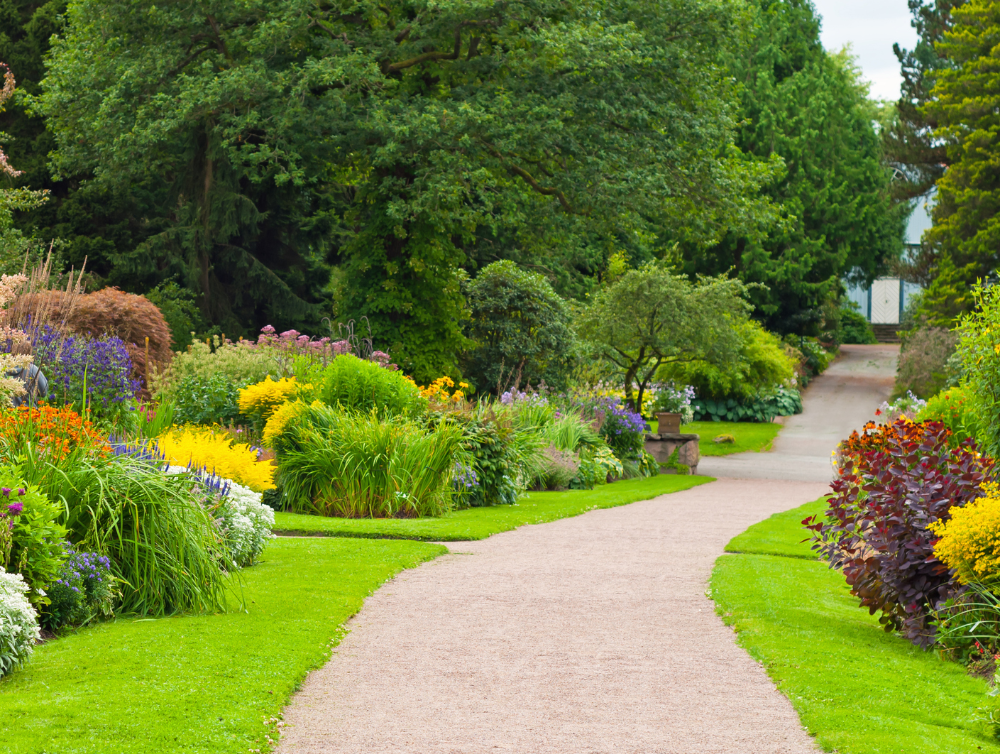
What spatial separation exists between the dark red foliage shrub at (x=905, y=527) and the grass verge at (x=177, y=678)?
3.24 metres

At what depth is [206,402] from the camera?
13.2 meters

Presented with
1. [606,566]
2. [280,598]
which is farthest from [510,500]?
[280,598]

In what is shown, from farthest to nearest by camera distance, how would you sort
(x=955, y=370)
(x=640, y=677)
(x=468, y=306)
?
(x=955, y=370) < (x=468, y=306) < (x=640, y=677)

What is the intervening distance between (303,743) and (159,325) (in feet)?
43.4

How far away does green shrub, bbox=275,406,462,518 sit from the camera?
438 inches

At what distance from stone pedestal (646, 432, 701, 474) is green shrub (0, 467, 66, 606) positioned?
47.6ft

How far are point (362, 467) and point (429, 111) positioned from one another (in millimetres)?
8513

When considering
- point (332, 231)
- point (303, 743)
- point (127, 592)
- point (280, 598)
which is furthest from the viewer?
point (332, 231)

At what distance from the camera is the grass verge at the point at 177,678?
13.4 ft

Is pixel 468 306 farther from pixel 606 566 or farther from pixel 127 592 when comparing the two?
pixel 127 592

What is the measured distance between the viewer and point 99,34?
67.3 feet

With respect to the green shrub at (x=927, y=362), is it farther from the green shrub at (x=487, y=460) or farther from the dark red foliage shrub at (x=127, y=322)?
the dark red foliage shrub at (x=127, y=322)

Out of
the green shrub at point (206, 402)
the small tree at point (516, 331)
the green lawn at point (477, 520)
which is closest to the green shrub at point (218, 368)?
the green shrub at point (206, 402)

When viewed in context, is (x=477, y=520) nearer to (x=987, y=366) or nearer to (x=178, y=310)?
(x=987, y=366)
